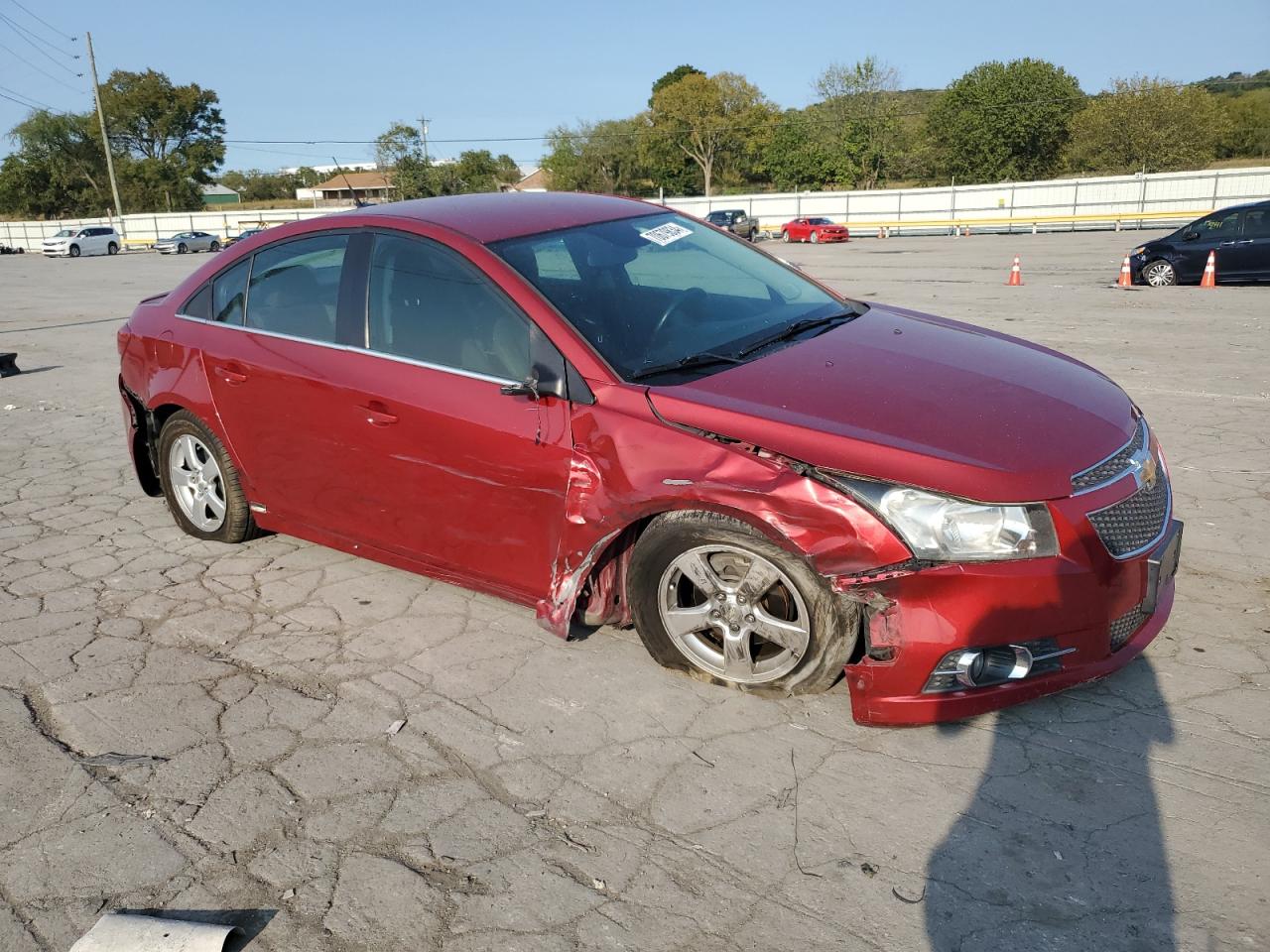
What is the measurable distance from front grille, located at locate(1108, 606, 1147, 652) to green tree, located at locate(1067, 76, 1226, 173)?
2569 inches

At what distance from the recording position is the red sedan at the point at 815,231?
39.8 metres

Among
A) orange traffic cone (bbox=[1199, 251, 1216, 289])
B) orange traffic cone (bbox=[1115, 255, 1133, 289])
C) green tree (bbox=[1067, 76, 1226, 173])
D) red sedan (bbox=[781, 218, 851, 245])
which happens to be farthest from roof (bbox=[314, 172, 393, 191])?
orange traffic cone (bbox=[1199, 251, 1216, 289])

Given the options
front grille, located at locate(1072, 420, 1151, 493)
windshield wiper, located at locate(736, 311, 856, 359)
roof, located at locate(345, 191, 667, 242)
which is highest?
roof, located at locate(345, 191, 667, 242)

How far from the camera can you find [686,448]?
3303mm

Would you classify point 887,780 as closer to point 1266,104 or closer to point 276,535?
point 276,535

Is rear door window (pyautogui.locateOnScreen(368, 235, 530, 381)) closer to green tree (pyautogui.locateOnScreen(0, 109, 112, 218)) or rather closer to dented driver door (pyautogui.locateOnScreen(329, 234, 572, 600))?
dented driver door (pyautogui.locateOnScreen(329, 234, 572, 600))

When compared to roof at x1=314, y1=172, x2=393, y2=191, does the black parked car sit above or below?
below

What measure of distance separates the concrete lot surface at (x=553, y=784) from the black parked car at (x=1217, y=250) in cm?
1348

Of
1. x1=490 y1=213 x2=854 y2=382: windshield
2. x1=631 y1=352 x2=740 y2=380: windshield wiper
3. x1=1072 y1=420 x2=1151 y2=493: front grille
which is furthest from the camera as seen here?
x1=490 y1=213 x2=854 y2=382: windshield

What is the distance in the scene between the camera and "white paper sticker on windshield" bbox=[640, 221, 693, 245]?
450 cm

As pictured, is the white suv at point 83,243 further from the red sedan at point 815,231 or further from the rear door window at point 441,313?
the rear door window at point 441,313

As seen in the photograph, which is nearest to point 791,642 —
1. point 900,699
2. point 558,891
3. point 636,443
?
point 900,699

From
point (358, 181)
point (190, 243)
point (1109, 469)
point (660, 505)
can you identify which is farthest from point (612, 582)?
point (358, 181)

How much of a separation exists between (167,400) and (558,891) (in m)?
3.63
